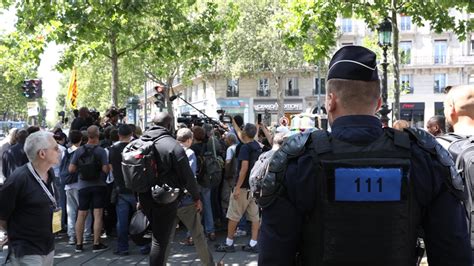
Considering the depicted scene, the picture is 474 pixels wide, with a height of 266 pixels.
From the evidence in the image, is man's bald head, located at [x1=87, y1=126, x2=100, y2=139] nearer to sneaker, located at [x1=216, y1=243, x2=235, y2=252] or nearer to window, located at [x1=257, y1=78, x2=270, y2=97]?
sneaker, located at [x1=216, y1=243, x2=235, y2=252]

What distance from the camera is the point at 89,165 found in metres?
6.94

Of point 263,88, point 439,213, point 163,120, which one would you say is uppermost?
point 263,88

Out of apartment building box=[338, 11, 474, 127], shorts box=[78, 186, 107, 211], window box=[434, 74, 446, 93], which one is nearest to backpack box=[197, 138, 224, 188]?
shorts box=[78, 186, 107, 211]

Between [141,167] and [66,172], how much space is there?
129 inches

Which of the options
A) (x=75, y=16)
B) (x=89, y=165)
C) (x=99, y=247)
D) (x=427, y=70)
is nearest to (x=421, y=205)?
(x=89, y=165)

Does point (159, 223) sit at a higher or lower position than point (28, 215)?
lower

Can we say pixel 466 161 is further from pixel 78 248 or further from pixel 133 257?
pixel 78 248

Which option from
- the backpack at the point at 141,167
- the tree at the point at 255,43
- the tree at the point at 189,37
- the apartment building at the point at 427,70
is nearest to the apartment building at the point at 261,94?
the apartment building at the point at 427,70

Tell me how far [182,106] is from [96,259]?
165ft

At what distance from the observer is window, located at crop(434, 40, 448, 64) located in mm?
43438

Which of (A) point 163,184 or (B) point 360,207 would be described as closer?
(B) point 360,207

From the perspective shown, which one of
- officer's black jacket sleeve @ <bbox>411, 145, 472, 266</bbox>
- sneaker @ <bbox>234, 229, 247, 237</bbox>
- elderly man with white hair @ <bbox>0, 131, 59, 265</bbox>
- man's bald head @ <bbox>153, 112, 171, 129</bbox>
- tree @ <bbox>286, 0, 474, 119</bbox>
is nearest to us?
officer's black jacket sleeve @ <bbox>411, 145, 472, 266</bbox>

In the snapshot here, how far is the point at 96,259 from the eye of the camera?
672cm

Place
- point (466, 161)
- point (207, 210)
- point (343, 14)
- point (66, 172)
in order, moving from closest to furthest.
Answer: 1. point (466, 161)
2. point (66, 172)
3. point (207, 210)
4. point (343, 14)
